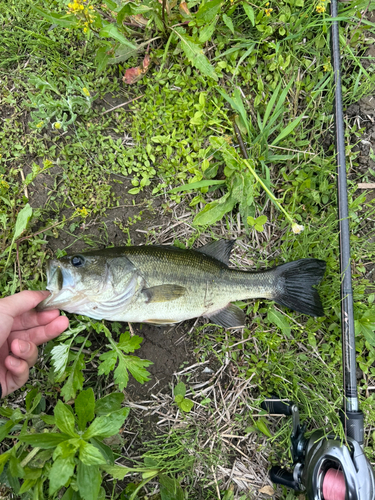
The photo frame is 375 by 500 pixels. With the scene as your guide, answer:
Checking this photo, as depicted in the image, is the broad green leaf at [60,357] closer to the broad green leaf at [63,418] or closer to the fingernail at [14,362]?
the fingernail at [14,362]

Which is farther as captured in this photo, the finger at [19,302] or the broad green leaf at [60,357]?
the broad green leaf at [60,357]

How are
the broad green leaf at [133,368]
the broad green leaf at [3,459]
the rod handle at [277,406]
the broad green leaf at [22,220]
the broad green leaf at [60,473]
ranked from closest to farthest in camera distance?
1. the broad green leaf at [60,473]
2. the broad green leaf at [3,459]
3. the broad green leaf at [133,368]
4. the broad green leaf at [22,220]
5. the rod handle at [277,406]

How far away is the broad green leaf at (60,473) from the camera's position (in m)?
2.19

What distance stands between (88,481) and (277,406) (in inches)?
69.4

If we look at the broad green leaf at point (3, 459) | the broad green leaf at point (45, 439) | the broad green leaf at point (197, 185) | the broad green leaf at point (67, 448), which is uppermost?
the broad green leaf at point (197, 185)

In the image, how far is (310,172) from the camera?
337 cm

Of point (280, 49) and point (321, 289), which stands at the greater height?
point (280, 49)

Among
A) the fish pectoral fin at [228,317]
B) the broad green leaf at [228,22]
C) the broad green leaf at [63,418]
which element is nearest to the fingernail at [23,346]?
the broad green leaf at [63,418]

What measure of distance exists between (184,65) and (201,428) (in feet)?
11.9

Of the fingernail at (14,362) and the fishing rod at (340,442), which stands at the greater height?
the fingernail at (14,362)

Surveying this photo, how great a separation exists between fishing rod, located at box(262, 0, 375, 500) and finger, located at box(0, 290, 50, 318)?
234cm

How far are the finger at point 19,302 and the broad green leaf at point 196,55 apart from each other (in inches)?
97.0

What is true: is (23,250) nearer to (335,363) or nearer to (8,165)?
(8,165)

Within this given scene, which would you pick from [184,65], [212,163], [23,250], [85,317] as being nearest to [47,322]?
[85,317]
